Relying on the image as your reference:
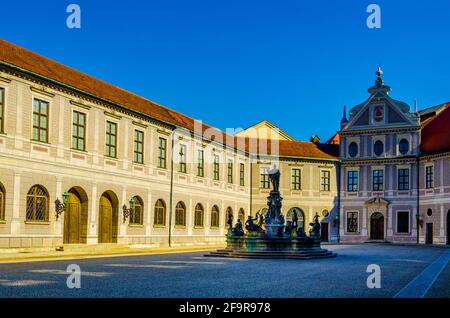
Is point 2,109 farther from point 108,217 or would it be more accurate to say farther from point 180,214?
point 180,214

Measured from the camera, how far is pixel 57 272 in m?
17.9

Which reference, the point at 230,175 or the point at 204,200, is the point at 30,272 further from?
the point at 230,175

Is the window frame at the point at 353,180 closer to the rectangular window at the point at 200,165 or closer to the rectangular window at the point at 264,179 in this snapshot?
the rectangular window at the point at 264,179

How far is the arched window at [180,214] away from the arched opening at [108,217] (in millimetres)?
7087

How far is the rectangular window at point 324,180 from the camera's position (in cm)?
5697

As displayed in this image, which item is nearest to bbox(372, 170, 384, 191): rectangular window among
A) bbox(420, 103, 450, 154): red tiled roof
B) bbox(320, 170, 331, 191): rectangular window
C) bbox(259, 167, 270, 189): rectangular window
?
bbox(320, 170, 331, 191): rectangular window

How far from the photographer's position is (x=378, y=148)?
55688 millimetres

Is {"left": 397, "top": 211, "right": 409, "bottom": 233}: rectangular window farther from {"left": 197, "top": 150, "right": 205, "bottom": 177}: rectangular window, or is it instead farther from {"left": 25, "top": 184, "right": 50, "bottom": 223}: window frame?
{"left": 25, "top": 184, "right": 50, "bottom": 223}: window frame

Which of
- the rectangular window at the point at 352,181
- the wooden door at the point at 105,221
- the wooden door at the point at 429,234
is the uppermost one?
the rectangular window at the point at 352,181

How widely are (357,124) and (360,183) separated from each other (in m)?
5.45

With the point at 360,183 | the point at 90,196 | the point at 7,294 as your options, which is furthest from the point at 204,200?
the point at 7,294

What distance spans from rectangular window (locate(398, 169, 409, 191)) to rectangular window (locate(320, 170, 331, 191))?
639cm

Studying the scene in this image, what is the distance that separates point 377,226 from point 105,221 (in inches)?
1137

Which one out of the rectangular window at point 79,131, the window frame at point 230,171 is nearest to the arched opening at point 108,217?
the rectangular window at point 79,131
